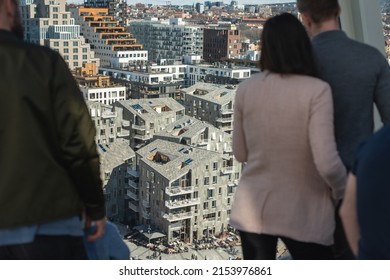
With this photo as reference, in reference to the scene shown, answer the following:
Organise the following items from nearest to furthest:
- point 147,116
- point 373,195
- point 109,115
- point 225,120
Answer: point 373,195 → point 225,120 → point 109,115 → point 147,116

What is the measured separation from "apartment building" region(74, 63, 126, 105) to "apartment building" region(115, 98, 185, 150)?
125mm

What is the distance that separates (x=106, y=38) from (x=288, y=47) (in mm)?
3536

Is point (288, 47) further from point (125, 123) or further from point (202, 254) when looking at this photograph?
point (125, 123)

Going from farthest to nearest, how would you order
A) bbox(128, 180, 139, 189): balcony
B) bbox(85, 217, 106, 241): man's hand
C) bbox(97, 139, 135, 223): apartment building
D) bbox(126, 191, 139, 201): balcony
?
1. bbox(128, 180, 139, 189): balcony
2. bbox(126, 191, 139, 201): balcony
3. bbox(97, 139, 135, 223): apartment building
4. bbox(85, 217, 106, 241): man's hand

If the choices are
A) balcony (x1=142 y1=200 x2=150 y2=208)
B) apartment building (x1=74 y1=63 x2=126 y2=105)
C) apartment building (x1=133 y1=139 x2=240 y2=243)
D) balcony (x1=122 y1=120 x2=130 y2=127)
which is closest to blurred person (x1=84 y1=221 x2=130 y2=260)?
apartment building (x1=74 y1=63 x2=126 y2=105)

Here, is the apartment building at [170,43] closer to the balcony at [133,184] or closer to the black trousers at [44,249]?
the balcony at [133,184]

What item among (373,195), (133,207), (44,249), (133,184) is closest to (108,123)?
(133,184)

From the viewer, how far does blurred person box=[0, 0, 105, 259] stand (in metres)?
0.90

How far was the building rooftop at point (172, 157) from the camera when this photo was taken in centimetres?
523

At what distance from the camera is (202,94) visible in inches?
223

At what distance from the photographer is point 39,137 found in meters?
0.91

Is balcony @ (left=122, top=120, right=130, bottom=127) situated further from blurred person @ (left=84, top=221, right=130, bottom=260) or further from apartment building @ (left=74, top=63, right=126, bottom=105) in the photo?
blurred person @ (left=84, top=221, right=130, bottom=260)

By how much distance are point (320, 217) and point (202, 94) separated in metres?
4.61
